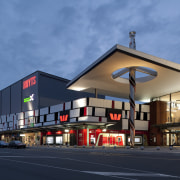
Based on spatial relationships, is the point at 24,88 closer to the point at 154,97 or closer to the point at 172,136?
the point at 154,97

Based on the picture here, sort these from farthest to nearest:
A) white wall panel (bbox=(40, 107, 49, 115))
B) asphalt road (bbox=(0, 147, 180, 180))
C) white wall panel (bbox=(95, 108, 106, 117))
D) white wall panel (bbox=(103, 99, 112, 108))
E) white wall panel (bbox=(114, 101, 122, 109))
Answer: white wall panel (bbox=(40, 107, 49, 115)), white wall panel (bbox=(114, 101, 122, 109)), white wall panel (bbox=(103, 99, 112, 108)), white wall panel (bbox=(95, 108, 106, 117)), asphalt road (bbox=(0, 147, 180, 180))

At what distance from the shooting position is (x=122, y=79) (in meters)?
49.7

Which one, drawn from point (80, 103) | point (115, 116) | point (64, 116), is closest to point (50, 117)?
point (64, 116)

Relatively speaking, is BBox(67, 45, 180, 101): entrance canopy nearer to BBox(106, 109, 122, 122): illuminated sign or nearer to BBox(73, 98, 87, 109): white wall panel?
BBox(73, 98, 87, 109): white wall panel

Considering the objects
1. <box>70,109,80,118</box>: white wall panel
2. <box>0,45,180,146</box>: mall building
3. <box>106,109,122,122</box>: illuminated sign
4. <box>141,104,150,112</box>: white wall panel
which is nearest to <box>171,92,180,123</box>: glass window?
<box>0,45,180,146</box>: mall building

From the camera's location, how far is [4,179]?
9.95 meters

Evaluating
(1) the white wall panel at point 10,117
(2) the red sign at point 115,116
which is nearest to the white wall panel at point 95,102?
(2) the red sign at point 115,116

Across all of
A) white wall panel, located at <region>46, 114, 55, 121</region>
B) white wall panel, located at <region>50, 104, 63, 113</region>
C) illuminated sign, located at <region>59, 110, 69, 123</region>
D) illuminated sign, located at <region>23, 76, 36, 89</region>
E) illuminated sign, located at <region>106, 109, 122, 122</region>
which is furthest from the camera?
illuminated sign, located at <region>23, 76, 36, 89</region>

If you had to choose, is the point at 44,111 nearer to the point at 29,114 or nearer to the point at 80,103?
the point at 29,114

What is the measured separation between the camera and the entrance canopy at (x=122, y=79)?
36469mm

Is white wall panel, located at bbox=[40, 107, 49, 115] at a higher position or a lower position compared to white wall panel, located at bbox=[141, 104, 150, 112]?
lower

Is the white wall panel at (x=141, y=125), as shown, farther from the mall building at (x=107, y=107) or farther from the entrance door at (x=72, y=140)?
the entrance door at (x=72, y=140)

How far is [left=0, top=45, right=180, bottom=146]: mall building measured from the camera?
133 ft

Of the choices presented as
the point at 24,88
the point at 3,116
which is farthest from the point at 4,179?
the point at 3,116
